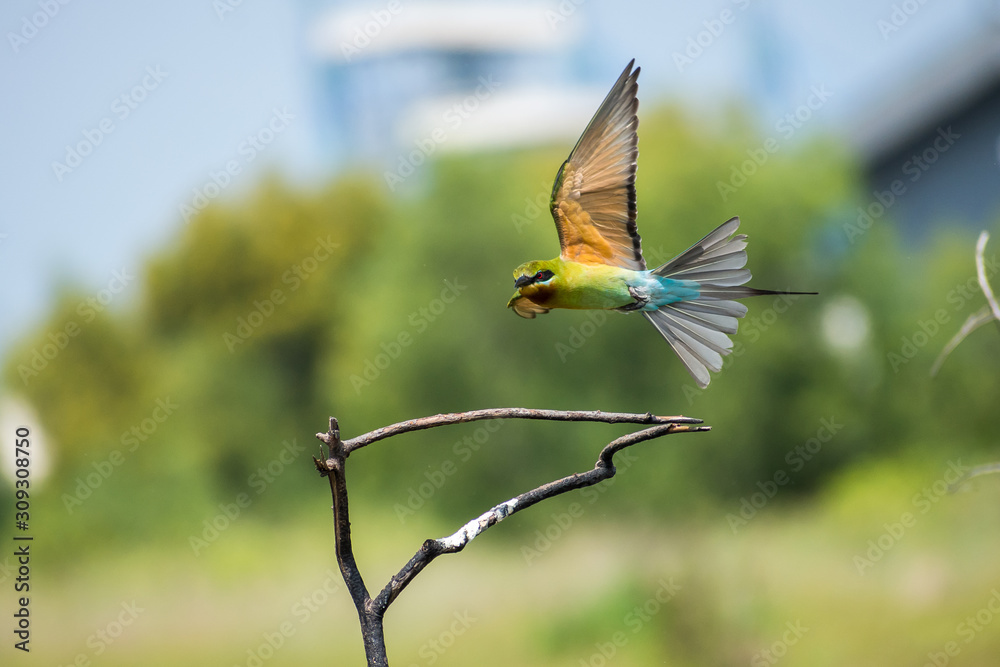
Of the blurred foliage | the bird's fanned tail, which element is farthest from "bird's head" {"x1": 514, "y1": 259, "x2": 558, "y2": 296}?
the blurred foliage

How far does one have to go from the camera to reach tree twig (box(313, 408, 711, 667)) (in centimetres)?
79

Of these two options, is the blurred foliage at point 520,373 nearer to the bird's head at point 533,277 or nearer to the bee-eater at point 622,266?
the bee-eater at point 622,266

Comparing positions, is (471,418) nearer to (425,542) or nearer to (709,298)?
(425,542)

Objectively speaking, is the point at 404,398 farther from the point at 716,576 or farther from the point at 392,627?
the point at 716,576

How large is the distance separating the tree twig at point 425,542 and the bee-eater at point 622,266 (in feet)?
0.30

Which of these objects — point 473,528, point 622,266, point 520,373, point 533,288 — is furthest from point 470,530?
point 520,373

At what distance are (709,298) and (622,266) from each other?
128mm

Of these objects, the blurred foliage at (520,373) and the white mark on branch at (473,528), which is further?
the blurred foliage at (520,373)

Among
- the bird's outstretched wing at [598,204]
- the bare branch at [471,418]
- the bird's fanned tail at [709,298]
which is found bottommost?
the bare branch at [471,418]

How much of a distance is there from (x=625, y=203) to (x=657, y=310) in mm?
135

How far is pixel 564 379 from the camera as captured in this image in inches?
211

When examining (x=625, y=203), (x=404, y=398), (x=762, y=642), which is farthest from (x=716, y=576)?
(x=625, y=203)

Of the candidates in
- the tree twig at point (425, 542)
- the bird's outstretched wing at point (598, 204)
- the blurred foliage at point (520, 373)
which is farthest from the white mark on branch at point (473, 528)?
the blurred foliage at point (520, 373)

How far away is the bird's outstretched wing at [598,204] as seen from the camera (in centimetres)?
97
